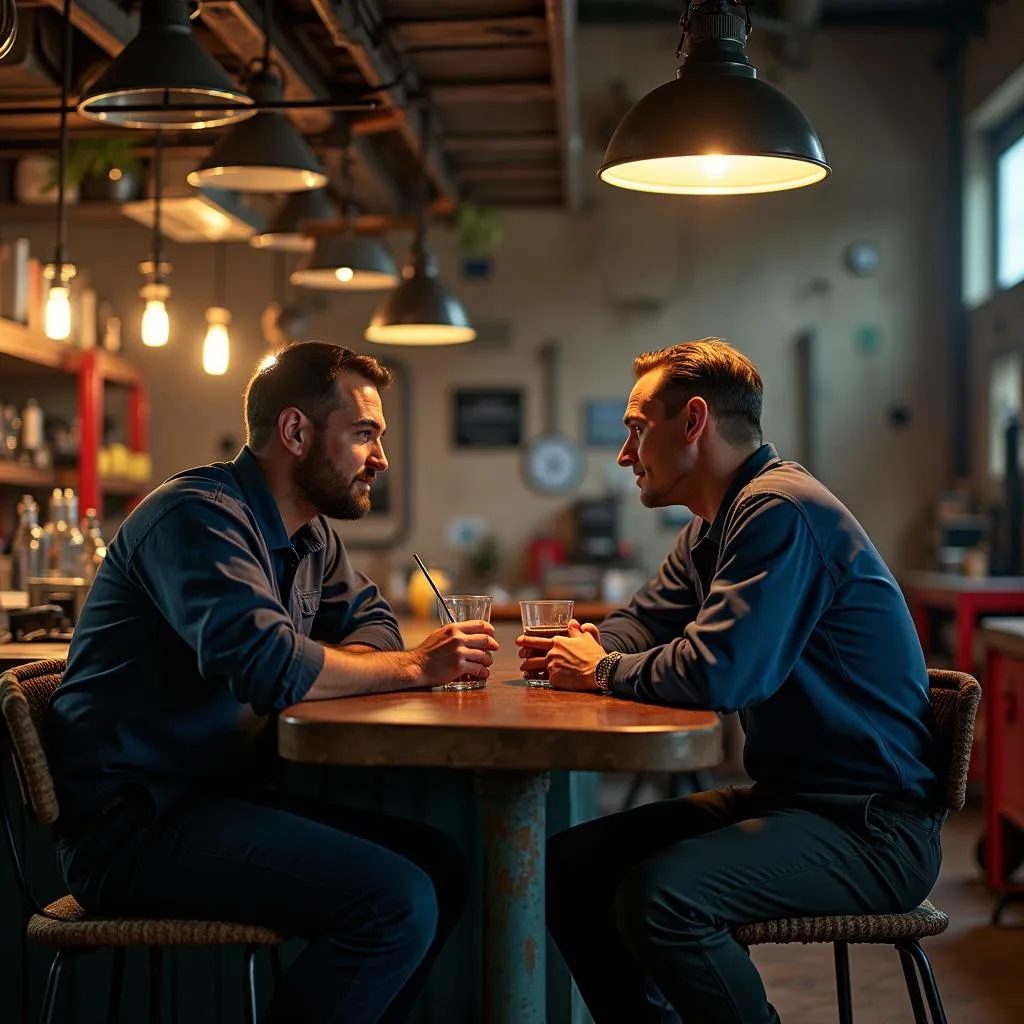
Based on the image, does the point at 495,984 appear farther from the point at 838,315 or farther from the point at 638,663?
the point at 838,315

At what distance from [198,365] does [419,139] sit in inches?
123

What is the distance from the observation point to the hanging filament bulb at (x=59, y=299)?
165 inches

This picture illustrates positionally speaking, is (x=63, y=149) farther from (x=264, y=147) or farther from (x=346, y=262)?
(x=346, y=262)

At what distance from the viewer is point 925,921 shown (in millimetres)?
2234

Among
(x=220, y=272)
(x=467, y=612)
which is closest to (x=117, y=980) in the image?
(x=467, y=612)

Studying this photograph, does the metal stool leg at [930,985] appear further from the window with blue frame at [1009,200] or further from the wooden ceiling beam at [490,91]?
the window with blue frame at [1009,200]

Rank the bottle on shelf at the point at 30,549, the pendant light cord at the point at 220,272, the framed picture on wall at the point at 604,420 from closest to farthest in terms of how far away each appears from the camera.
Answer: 1. the bottle on shelf at the point at 30,549
2. the framed picture on wall at the point at 604,420
3. the pendant light cord at the point at 220,272

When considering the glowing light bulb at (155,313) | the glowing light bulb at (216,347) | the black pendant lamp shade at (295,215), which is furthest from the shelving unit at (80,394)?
the glowing light bulb at (155,313)

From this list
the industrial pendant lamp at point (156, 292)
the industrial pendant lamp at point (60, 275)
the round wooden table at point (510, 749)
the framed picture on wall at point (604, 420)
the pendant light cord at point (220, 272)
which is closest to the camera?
the round wooden table at point (510, 749)

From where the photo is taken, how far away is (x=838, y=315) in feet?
27.0

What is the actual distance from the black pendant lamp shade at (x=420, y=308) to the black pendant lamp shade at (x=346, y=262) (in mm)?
108

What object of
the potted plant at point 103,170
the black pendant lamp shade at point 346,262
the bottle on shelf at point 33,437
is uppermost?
the potted plant at point 103,170

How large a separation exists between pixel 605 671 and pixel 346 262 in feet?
10.0

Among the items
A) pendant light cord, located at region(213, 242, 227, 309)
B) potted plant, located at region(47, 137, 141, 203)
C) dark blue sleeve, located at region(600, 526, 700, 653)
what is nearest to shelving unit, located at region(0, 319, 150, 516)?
potted plant, located at region(47, 137, 141, 203)
